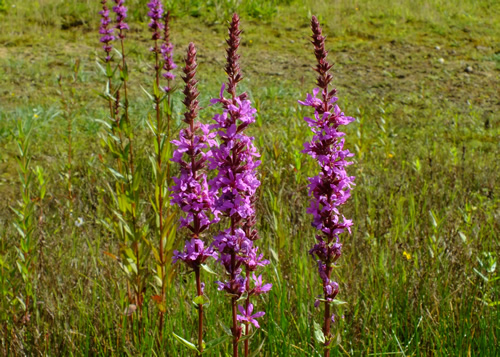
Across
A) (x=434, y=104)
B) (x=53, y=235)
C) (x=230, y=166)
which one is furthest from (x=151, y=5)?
(x=434, y=104)

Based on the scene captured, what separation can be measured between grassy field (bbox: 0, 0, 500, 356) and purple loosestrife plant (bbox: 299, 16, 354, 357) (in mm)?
357

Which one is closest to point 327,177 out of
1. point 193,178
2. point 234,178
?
point 234,178

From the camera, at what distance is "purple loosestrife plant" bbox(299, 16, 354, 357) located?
1731mm

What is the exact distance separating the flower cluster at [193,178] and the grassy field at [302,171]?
16.4 inches

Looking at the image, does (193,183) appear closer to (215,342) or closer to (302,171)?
(215,342)

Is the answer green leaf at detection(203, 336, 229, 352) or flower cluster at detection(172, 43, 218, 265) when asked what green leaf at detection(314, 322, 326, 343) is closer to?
green leaf at detection(203, 336, 229, 352)

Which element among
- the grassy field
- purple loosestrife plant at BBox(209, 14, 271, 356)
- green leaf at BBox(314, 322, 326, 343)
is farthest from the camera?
the grassy field

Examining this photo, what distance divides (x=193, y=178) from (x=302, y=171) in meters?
2.88

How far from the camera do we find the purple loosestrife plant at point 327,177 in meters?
1.73

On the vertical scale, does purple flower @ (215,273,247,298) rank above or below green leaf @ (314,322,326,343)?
above

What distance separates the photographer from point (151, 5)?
4.43 m

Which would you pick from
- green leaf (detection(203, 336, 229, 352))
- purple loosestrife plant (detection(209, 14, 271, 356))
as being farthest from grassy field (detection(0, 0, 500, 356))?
purple loosestrife plant (detection(209, 14, 271, 356))

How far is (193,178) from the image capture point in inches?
64.1

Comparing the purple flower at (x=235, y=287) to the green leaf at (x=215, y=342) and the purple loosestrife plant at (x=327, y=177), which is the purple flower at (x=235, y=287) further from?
the purple loosestrife plant at (x=327, y=177)
